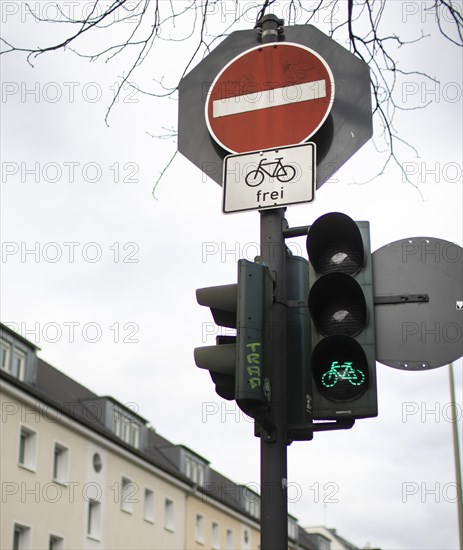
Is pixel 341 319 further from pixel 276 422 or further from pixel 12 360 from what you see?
pixel 12 360

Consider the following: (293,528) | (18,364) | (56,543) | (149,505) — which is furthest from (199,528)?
(293,528)

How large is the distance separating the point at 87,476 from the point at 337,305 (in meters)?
31.7

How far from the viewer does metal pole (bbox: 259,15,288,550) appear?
3410 millimetres

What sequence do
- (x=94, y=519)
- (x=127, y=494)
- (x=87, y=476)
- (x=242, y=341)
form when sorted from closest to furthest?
1. (x=242, y=341)
2. (x=87, y=476)
3. (x=94, y=519)
4. (x=127, y=494)

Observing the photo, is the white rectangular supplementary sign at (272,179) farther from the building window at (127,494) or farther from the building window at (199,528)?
the building window at (199,528)

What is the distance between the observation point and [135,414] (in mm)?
41031

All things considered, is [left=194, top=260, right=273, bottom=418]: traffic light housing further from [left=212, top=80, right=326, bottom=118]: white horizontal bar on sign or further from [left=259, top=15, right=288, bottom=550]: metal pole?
[left=212, top=80, right=326, bottom=118]: white horizontal bar on sign

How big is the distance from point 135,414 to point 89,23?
122 feet

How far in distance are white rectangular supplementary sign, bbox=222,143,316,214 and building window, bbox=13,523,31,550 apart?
2775cm

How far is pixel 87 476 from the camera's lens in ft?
112

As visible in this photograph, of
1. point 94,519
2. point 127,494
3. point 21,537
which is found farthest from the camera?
point 127,494

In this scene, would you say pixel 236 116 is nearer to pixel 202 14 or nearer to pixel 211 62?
pixel 211 62

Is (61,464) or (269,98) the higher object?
(61,464)

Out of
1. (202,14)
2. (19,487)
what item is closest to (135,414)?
(19,487)
